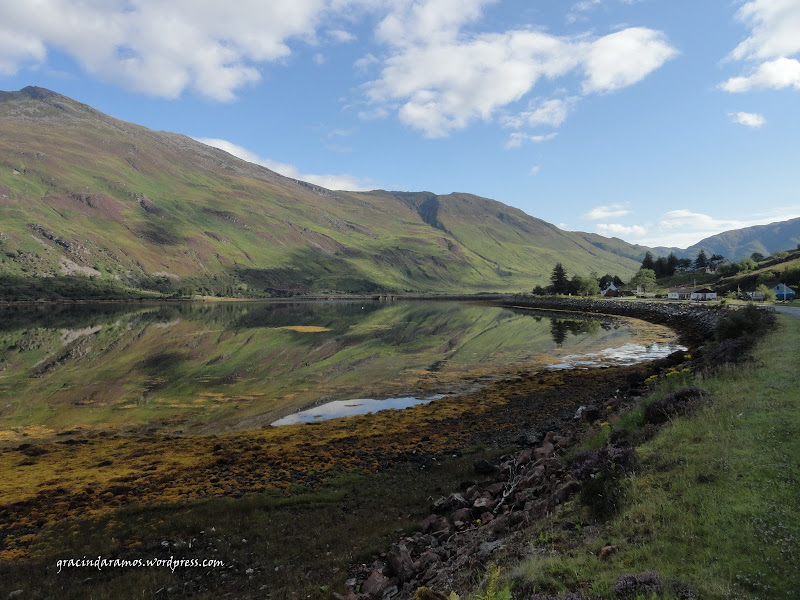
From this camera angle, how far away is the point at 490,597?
18.8ft

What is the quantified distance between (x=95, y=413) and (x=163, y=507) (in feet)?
68.1

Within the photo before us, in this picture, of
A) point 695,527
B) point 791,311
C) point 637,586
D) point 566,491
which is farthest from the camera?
point 791,311

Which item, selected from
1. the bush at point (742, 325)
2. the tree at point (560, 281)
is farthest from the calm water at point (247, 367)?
the tree at point (560, 281)

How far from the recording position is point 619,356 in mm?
48812

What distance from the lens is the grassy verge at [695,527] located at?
5.70m

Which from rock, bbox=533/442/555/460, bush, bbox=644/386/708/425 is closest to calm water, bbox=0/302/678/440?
rock, bbox=533/442/555/460

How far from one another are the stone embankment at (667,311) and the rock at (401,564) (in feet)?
164

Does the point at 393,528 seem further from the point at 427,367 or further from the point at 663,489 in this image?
the point at 427,367

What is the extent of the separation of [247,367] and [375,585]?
4103 centimetres

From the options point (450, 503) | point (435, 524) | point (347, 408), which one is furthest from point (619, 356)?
point (435, 524)

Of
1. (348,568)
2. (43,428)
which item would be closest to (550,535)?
(348,568)

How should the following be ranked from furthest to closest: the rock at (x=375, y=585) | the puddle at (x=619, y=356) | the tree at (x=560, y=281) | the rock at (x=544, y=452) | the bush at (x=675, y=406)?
the tree at (x=560, y=281) < the puddle at (x=619, y=356) < the rock at (x=544, y=452) < the bush at (x=675, y=406) < the rock at (x=375, y=585)

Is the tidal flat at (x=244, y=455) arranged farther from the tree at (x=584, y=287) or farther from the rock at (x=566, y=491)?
the tree at (x=584, y=287)

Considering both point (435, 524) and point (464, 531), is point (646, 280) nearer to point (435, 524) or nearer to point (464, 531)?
point (435, 524)
